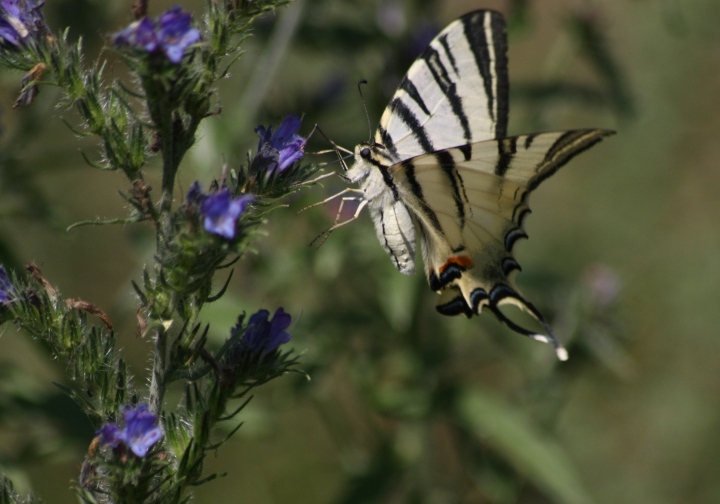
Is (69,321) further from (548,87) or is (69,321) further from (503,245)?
(548,87)

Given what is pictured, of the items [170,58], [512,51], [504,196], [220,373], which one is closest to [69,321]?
[220,373]

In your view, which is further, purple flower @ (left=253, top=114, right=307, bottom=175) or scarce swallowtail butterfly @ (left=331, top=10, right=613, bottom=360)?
scarce swallowtail butterfly @ (left=331, top=10, right=613, bottom=360)

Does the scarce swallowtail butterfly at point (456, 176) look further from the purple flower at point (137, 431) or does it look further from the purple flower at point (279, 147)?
the purple flower at point (137, 431)

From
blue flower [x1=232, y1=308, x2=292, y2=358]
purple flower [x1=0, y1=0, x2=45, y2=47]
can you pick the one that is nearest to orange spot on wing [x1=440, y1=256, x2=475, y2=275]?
blue flower [x1=232, y1=308, x2=292, y2=358]

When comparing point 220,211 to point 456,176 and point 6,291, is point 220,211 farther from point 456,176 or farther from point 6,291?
point 456,176

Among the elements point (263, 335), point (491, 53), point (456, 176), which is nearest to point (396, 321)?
point (456, 176)

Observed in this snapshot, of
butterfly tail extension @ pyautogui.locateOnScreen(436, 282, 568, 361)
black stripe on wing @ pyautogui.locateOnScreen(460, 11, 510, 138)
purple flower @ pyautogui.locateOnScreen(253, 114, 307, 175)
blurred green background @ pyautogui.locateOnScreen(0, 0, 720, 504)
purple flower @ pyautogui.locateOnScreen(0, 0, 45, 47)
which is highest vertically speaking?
purple flower @ pyautogui.locateOnScreen(0, 0, 45, 47)

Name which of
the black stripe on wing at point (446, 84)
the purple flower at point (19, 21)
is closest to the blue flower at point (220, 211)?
the purple flower at point (19, 21)

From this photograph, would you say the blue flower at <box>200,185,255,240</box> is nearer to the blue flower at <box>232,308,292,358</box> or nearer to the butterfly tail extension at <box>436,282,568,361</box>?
the blue flower at <box>232,308,292,358</box>
